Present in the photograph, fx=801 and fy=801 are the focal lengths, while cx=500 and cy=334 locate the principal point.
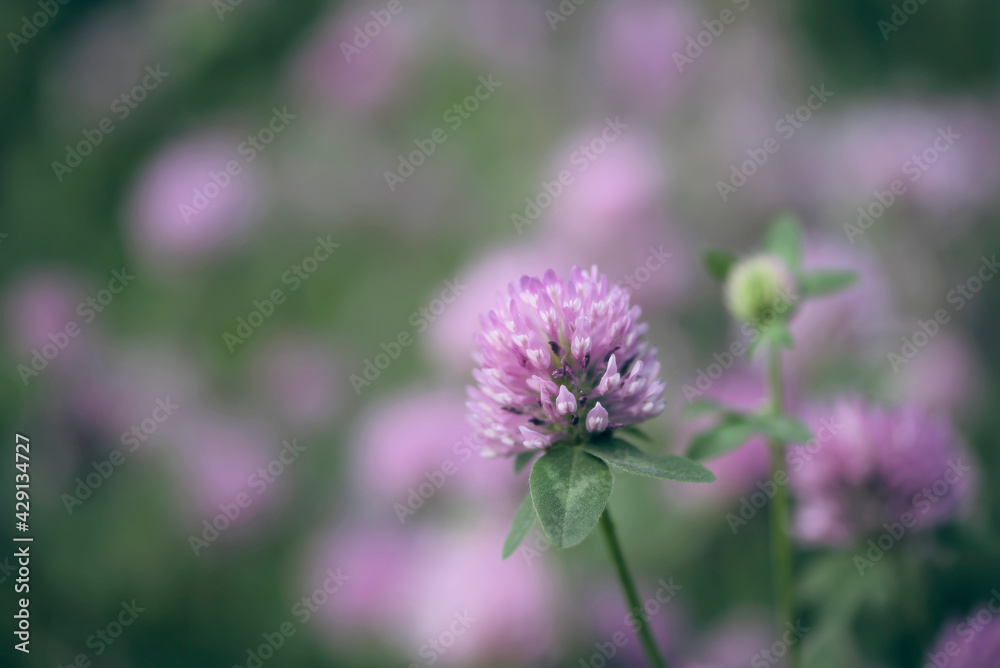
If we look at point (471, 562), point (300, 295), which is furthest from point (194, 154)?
point (471, 562)

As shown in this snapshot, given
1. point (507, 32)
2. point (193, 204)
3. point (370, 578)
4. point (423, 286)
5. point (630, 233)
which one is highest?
point (507, 32)

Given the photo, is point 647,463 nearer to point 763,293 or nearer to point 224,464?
point 763,293

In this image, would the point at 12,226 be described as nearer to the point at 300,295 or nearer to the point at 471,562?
the point at 300,295

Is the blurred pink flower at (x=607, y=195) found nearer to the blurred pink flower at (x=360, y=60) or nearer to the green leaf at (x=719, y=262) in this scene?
the green leaf at (x=719, y=262)

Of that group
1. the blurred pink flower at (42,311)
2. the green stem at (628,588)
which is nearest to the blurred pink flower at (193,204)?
the blurred pink flower at (42,311)

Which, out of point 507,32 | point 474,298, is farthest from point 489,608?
point 507,32

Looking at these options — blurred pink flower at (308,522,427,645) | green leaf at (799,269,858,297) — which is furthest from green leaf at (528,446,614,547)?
blurred pink flower at (308,522,427,645)
